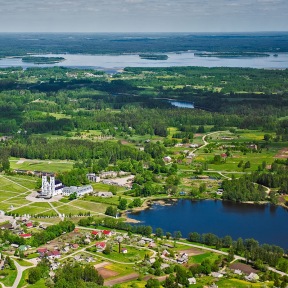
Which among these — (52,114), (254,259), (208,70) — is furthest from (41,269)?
(208,70)

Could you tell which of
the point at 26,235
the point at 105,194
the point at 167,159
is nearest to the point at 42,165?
the point at 167,159

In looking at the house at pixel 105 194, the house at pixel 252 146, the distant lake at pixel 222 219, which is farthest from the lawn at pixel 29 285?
the house at pixel 252 146

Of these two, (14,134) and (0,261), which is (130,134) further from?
(0,261)

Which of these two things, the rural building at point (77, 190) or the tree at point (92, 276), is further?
the rural building at point (77, 190)

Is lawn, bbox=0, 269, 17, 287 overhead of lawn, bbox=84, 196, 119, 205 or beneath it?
beneath

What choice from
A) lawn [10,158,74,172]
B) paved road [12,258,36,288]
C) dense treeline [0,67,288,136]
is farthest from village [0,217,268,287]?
dense treeline [0,67,288,136]

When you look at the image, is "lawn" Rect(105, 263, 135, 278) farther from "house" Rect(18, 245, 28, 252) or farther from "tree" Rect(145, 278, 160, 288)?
"house" Rect(18, 245, 28, 252)

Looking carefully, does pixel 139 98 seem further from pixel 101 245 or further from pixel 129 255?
pixel 129 255

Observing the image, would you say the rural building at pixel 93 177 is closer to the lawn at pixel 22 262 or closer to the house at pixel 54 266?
the lawn at pixel 22 262
